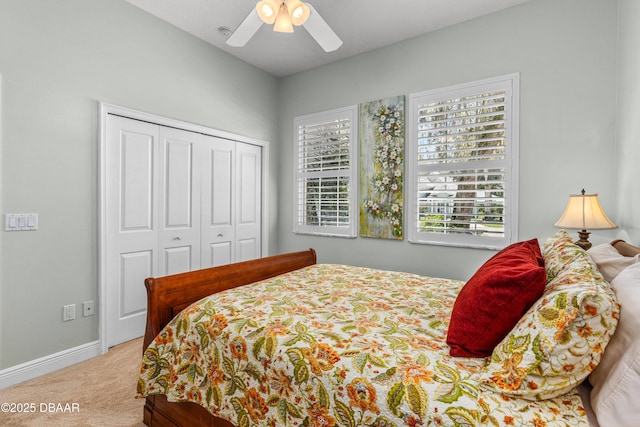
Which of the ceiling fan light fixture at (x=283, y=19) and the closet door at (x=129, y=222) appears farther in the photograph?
the closet door at (x=129, y=222)

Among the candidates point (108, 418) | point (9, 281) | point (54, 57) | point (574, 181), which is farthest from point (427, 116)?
point (9, 281)

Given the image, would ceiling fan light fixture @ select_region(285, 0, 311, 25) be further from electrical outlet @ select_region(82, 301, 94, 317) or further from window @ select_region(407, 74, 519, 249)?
electrical outlet @ select_region(82, 301, 94, 317)

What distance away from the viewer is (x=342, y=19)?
296 cm

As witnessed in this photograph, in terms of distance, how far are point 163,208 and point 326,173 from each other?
183 cm

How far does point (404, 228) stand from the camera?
3.33 m

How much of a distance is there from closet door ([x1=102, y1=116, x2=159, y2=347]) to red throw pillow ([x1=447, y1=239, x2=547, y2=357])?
2.70m

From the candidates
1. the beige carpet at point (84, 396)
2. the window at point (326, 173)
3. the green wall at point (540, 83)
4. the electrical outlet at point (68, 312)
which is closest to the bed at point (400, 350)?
the beige carpet at point (84, 396)

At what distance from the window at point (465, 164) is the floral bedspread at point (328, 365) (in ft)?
4.14

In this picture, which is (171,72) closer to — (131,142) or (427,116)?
(131,142)

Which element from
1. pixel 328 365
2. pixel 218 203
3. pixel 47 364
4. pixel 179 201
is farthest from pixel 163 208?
pixel 328 365

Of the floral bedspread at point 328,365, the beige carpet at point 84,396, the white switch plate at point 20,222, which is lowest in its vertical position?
the beige carpet at point 84,396

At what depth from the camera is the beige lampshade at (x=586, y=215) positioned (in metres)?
2.15

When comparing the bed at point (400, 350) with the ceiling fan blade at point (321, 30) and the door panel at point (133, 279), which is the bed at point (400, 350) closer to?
the door panel at point (133, 279)

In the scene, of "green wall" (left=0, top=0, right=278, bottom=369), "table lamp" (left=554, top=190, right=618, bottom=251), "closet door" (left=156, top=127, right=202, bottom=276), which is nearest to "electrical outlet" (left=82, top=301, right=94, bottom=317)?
"green wall" (left=0, top=0, right=278, bottom=369)
